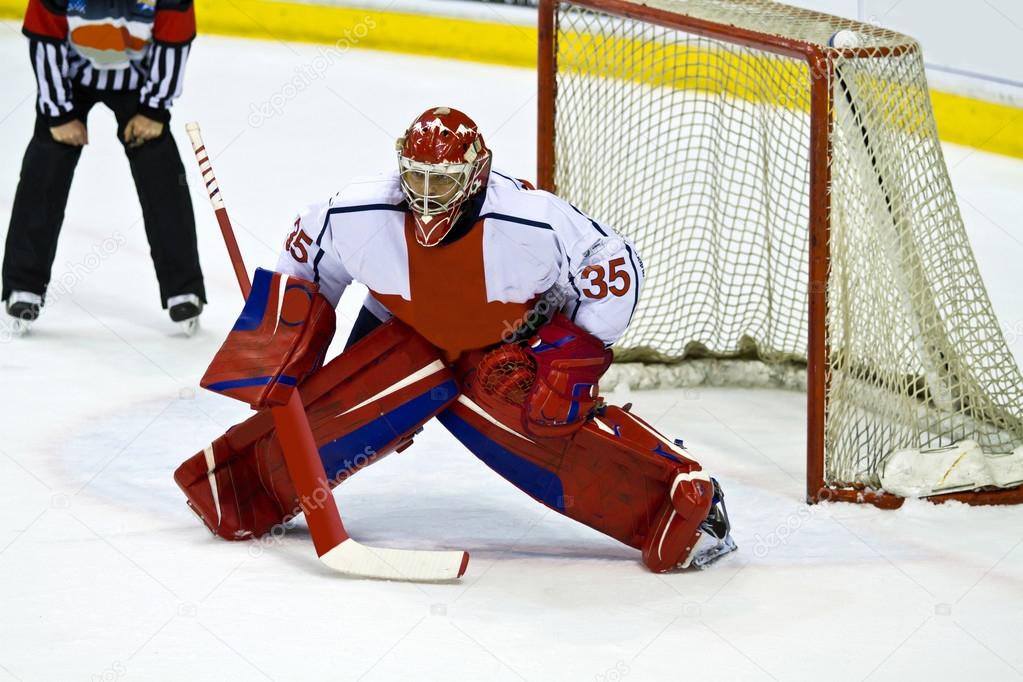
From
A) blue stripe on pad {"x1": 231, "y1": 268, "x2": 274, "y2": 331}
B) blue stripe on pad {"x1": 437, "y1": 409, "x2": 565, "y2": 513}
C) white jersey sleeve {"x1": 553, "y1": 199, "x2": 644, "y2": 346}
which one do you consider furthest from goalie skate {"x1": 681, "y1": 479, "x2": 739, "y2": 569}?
blue stripe on pad {"x1": 231, "y1": 268, "x2": 274, "y2": 331}

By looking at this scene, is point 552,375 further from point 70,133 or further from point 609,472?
point 70,133

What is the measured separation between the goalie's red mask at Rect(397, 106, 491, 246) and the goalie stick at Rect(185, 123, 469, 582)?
1.43 feet

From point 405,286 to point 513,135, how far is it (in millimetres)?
3935

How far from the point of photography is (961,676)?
249 cm

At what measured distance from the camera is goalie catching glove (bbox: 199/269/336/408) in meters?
2.87

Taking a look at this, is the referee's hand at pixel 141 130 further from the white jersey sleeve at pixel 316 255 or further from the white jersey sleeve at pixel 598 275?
the white jersey sleeve at pixel 598 275

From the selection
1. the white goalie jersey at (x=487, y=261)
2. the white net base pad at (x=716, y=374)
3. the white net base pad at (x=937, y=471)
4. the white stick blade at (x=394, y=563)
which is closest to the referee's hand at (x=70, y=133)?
the white net base pad at (x=716, y=374)

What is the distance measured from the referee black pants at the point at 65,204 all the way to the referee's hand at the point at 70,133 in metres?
0.02

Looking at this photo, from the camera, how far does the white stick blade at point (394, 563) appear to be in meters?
2.85

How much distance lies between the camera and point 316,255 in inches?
117

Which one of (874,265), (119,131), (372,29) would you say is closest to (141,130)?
(119,131)

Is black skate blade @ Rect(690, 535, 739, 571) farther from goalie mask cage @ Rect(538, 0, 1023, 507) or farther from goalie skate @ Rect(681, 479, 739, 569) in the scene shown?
goalie mask cage @ Rect(538, 0, 1023, 507)

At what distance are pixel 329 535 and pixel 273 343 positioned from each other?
0.38 metres

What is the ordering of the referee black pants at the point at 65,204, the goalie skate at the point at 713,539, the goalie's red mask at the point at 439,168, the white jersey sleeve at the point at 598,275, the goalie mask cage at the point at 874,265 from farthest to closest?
1. the referee black pants at the point at 65,204
2. the goalie mask cage at the point at 874,265
3. the goalie skate at the point at 713,539
4. the white jersey sleeve at the point at 598,275
5. the goalie's red mask at the point at 439,168
